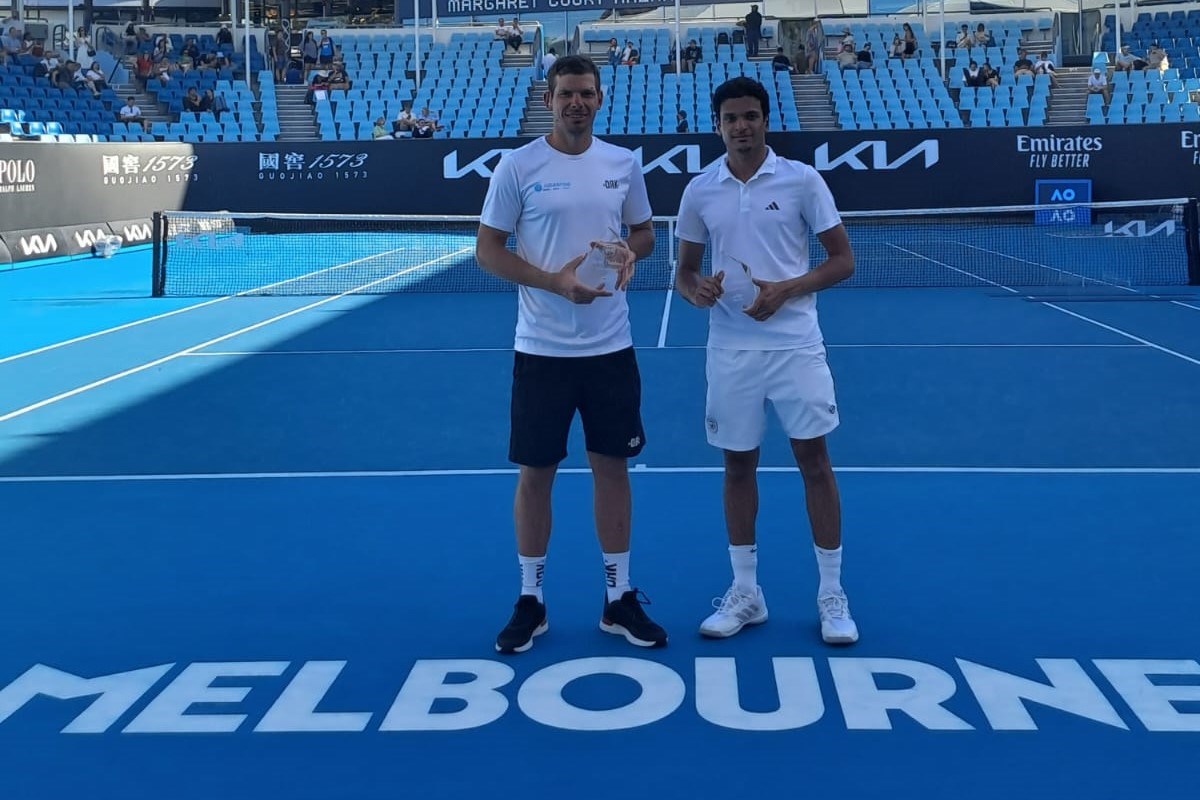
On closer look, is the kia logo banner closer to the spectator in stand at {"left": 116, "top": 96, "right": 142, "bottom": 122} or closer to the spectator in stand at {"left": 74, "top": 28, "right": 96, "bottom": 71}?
the spectator in stand at {"left": 116, "top": 96, "right": 142, "bottom": 122}

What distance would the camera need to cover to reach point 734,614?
4.54 metres

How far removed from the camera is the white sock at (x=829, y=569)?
14.9 ft

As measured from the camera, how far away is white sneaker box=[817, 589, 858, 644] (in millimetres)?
4359

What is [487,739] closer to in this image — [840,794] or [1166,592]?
[840,794]

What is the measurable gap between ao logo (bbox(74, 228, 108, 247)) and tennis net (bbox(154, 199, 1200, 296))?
1134mm

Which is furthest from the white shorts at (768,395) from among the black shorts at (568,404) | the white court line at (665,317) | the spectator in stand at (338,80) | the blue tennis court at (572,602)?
the spectator in stand at (338,80)

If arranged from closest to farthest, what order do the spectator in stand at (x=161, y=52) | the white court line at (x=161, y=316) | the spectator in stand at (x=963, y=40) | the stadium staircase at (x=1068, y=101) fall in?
the white court line at (x=161, y=316) → the stadium staircase at (x=1068, y=101) → the spectator in stand at (x=963, y=40) → the spectator in stand at (x=161, y=52)

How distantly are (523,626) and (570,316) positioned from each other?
0.97 m

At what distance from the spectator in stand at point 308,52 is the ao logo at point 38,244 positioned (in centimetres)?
1355

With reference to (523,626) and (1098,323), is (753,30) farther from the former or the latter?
(523,626)

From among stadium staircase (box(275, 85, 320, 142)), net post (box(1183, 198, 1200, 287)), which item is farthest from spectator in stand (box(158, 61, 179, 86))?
net post (box(1183, 198, 1200, 287))

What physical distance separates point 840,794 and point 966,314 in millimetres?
11708

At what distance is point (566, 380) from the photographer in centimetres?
446

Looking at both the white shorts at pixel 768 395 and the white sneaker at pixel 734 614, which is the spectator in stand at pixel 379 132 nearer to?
the white shorts at pixel 768 395
